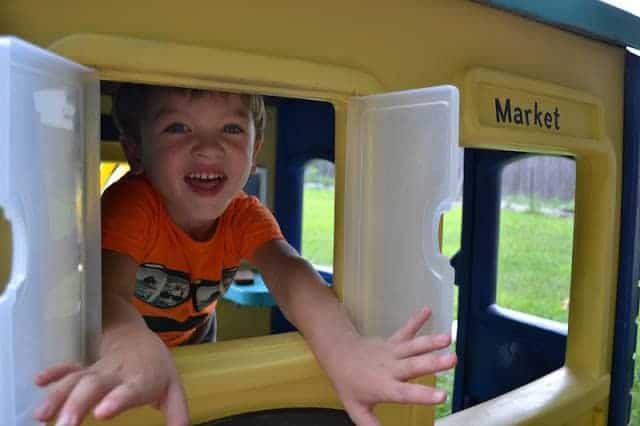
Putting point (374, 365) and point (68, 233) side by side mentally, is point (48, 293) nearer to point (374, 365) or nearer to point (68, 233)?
point (68, 233)

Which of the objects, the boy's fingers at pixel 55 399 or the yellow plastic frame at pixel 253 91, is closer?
the boy's fingers at pixel 55 399

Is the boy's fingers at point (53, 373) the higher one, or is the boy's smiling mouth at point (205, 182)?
the boy's smiling mouth at point (205, 182)

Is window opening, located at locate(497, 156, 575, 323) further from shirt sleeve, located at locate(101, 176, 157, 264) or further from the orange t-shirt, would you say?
shirt sleeve, located at locate(101, 176, 157, 264)

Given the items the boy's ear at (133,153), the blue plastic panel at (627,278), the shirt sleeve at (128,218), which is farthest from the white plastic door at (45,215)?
the blue plastic panel at (627,278)

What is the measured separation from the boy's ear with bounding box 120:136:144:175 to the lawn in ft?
10.8

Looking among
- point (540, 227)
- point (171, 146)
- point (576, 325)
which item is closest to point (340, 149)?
point (171, 146)

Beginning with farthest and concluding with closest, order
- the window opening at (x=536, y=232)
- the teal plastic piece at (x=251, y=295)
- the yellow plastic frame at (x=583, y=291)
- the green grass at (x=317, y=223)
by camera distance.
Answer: the window opening at (x=536, y=232) → the green grass at (x=317, y=223) → the teal plastic piece at (x=251, y=295) → the yellow plastic frame at (x=583, y=291)

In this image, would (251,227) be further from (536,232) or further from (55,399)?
(536,232)

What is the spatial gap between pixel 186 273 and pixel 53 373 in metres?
0.74

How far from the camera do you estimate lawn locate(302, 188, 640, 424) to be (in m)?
4.80

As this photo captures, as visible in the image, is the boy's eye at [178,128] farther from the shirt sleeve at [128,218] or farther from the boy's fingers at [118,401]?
the boy's fingers at [118,401]

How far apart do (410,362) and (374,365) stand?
2.9 inches

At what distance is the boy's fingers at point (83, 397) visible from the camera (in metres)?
0.56

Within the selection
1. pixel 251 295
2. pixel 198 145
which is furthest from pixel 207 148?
pixel 251 295
